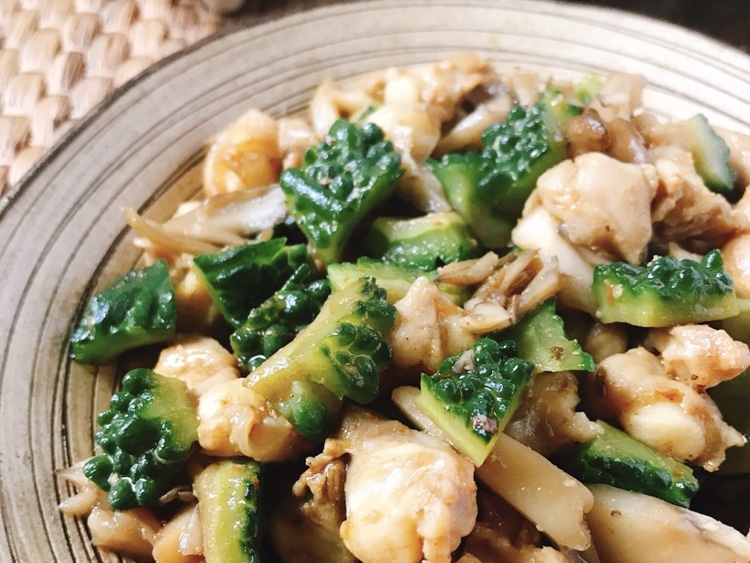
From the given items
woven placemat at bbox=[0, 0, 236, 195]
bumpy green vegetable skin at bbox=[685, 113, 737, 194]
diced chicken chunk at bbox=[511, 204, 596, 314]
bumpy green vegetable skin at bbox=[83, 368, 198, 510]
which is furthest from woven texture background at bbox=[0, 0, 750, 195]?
bumpy green vegetable skin at bbox=[685, 113, 737, 194]

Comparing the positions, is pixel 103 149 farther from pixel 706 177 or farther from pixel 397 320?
pixel 706 177

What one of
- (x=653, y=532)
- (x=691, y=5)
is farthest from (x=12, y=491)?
(x=691, y=5)

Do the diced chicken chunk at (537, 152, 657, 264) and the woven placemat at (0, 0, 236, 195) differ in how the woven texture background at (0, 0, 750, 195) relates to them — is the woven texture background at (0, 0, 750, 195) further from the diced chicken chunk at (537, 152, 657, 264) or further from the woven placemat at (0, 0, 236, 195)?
the diced chicken chunk at (537, 152, 657, 264)

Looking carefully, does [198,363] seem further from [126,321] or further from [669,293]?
[669,293]

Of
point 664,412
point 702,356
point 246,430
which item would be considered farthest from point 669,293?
point 246,430

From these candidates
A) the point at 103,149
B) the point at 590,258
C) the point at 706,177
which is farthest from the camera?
the point at 103,149

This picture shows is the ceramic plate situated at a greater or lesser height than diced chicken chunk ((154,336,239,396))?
greater

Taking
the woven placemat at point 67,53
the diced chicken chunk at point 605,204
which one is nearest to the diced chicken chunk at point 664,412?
the diced chicken chunk at point 605,204
